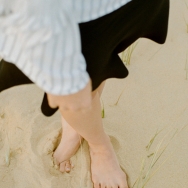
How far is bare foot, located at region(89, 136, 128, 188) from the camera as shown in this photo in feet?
4.84

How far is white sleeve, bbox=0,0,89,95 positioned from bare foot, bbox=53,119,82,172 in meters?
0.77

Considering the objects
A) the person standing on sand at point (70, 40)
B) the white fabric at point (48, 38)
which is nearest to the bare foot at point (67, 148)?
the person standing on sand at point (70, 40)

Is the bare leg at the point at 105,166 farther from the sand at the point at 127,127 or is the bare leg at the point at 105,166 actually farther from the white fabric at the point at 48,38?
the white fabric at the point at 48,38

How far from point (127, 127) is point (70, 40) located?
0.98 metres

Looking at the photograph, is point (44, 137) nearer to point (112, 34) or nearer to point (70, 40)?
point (112, 34)

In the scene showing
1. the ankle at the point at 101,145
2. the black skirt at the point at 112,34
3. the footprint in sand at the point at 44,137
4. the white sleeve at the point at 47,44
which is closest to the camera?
the white sleeve at the point at 47,44

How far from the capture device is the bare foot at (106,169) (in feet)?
4.84

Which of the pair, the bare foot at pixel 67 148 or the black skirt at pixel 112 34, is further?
the bare foot at pixel 67 148

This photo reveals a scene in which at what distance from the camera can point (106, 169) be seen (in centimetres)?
149

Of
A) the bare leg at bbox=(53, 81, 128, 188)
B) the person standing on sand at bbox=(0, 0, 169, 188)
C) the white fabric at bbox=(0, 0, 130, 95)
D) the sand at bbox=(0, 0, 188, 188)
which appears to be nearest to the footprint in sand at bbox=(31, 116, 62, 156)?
the sand at bbox=(0, 0, 188, 188)

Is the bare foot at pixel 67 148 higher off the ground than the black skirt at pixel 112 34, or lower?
lower

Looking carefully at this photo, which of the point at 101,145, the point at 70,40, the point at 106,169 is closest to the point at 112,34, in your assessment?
the point at 70,40

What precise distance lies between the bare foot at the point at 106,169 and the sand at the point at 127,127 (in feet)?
0.12

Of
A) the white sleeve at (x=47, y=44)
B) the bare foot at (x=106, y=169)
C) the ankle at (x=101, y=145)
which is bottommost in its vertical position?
the bare foot at (x=106, y=169)
